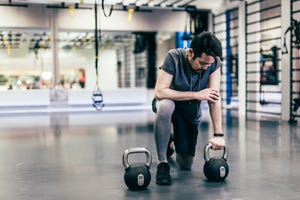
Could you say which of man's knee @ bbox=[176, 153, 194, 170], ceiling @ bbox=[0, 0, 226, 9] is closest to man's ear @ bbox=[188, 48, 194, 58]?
man's knee @ bbox=[176, 153, 194, 170]

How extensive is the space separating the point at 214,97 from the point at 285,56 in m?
4.75

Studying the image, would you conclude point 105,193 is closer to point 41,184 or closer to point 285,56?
point 41,184

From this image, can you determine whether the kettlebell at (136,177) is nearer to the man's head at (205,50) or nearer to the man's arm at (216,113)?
the man's arm at (216,113)

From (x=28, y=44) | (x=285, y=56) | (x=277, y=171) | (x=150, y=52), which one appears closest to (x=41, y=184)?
(x=277, y=171)

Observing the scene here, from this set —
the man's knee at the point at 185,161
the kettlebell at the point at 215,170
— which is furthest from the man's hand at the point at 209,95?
the man's knee at the point at 185,161

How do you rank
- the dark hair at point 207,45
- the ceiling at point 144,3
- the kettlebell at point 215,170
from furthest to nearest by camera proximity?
the ceiling at point 144,3 → the kettlebell at point 215,170 → the dark hair at point 207,45

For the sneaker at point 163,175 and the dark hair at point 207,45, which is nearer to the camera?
the dark hair at point 207,45

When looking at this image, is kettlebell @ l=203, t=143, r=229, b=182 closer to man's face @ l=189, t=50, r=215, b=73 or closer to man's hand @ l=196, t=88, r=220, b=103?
man's hand @ l=196, t=88, r=220, b=103

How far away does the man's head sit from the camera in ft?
7.11

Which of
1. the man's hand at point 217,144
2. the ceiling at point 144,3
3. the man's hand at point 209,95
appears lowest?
the man's hand at point 217,144

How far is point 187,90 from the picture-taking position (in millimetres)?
2484

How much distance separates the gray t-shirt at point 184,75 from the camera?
7.96 ft

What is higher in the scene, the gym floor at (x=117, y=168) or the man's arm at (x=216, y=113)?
the man's arm at (x=216, y=113)

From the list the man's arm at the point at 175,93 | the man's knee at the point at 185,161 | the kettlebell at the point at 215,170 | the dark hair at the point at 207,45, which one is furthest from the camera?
the man's knee at the point at 185,161
